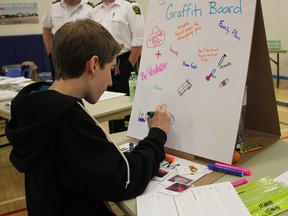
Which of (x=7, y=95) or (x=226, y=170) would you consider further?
(x=7, y=95)

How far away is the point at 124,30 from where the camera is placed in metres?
3.11

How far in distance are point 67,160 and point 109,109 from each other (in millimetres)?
1146

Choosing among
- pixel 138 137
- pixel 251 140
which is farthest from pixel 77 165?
pixel 251 140

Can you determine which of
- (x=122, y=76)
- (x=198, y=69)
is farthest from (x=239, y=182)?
(x=122, y=76)

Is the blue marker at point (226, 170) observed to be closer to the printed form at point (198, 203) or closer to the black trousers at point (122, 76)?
the printed form at point (198, 203)

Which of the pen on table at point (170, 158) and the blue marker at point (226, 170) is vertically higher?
the blue marker at point (226, 170)

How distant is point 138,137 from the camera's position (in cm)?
148

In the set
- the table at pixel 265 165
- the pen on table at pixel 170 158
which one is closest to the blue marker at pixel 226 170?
the table at pixel 265 165

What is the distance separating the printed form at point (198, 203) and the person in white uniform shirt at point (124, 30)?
2.07 m

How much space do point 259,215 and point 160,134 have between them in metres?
0.44

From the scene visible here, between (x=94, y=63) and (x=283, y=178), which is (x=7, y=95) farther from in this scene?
(x=283, y=178)

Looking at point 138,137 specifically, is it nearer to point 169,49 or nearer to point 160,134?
point 160,134

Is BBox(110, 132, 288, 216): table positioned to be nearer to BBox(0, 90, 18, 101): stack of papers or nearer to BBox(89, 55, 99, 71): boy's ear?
BBox(89, 55, 99, 71): boy's ear

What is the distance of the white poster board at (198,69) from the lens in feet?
3.79
